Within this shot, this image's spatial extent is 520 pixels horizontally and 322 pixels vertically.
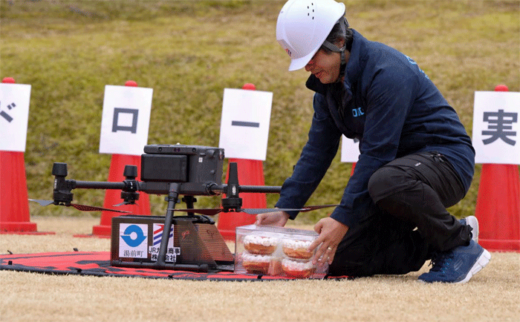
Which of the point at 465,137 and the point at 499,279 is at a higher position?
the point at 465,137

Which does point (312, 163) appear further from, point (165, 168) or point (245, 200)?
point (245, 200)

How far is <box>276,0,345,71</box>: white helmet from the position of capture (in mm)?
2701

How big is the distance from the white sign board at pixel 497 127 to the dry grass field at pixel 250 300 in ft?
6.18

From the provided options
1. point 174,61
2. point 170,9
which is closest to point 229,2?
point 170,9

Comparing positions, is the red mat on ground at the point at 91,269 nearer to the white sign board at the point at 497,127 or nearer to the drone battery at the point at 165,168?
the drone battery at the point at 165,168

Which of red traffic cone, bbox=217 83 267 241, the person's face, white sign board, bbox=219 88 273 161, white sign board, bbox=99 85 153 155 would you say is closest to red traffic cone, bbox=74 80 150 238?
white sign board, bbox=99 85 153 155

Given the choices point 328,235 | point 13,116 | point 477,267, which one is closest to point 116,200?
point 13,116

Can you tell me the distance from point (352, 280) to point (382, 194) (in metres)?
0.39

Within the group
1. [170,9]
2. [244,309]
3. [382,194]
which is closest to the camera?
[244,309]

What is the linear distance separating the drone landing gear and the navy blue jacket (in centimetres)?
39

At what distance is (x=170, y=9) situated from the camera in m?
16.5

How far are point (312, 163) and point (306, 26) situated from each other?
69 cm

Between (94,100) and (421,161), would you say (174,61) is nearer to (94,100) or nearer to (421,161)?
(94,100)

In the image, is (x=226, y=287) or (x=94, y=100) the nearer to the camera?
(x=226, y=287)
